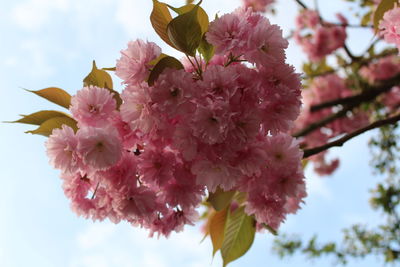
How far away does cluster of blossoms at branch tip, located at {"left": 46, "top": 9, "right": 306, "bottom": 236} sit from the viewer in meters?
0.94

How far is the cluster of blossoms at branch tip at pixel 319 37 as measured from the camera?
448cm

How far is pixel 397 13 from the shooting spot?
1.29 meters

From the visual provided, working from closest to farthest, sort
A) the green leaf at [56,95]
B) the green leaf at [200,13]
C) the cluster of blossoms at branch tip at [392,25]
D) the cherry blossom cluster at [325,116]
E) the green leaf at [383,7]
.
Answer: the green leaf at [200,13] → the green leaf at [56,95] → the cluster of blossoms at branch tip at [392,25] → the green leaf at [383,7] → the cherry blossom cluster at [325,116]

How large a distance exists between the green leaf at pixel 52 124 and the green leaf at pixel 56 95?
0.10 m

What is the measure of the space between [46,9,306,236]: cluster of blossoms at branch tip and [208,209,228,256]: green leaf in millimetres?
476

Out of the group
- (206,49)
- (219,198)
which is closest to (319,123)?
(219,198)

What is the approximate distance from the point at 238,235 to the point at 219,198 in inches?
11.2

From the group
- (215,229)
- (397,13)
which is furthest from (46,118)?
(397,13)

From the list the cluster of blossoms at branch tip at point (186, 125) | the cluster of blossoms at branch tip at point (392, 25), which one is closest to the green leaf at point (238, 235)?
the cluster of blossoms at branch tip at point (186, 125)

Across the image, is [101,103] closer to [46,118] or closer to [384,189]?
[46,118]

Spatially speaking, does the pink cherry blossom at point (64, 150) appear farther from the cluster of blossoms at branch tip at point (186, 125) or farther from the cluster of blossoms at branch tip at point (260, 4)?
the cluster of blossoms at branch tip at point (260, 4)

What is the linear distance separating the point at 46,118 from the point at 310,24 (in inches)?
169

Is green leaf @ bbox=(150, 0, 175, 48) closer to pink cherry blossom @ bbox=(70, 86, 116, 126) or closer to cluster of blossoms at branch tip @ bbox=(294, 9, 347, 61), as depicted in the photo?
pink cherry blossom @ bbox=(70, 86, 116, 126)

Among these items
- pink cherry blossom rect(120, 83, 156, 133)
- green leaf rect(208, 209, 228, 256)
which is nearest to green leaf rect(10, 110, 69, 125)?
pink cherry blossom rect(120, 83, 156, 133)
